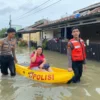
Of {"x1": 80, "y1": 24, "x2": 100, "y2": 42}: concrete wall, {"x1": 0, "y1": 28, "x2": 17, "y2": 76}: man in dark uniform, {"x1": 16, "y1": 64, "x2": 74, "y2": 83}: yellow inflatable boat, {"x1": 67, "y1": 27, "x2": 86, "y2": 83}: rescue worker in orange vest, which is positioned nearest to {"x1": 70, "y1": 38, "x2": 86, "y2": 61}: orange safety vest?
{"x1": 67, "y1": 27, "x2": 86, "y2": 83}: rescue worker in orange vest

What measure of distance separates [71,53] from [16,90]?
2.19m

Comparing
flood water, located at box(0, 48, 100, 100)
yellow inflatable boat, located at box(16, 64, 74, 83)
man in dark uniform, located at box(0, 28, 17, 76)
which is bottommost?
flood water, located at box(0, 48, 100, 100)

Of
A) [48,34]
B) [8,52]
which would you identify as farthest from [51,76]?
[48,34]

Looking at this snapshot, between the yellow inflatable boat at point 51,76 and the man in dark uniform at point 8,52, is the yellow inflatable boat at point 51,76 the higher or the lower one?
the lower one

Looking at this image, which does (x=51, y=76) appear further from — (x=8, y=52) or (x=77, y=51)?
(x=8, y=52)

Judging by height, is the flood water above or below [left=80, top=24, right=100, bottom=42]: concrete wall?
below

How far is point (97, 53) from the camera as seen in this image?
59.6 feet

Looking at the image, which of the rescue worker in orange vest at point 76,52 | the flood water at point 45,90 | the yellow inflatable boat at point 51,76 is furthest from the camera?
the yellow inflatable boat at point 51,76

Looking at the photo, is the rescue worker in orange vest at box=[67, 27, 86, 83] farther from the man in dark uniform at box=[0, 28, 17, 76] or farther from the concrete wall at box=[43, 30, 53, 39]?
the concrete wall at box=[43, 30, 53, 39]

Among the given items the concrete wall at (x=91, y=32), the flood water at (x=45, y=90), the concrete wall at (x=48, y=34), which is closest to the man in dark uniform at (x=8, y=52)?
the flood water at (x=45, y=90)

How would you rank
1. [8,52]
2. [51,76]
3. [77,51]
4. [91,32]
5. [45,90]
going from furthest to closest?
[91,32] → [8,52] → [51,76] → [77,51] → [45,90]

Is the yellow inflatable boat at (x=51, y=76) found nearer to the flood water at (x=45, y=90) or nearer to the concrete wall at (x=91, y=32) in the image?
the flood water at (x=45, y=90)

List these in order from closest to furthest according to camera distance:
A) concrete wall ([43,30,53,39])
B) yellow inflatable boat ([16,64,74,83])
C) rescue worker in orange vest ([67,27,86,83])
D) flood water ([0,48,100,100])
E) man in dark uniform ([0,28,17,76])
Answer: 1. flood water ([0,48,100,100])
2. rescue worker in orange vest ([67,27,86,83])
3. yellow inflatable boat ([16,64,74,83])
4. man in dark uniform ([0,28,17,76])
5. concrete wall ([43,30,53,39])

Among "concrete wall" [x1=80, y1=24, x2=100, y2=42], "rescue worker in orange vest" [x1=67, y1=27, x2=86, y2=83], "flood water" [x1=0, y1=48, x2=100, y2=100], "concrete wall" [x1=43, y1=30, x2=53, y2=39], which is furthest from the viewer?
"concrete wall" [x1=43, y1=30, x2=53, y2=39]
